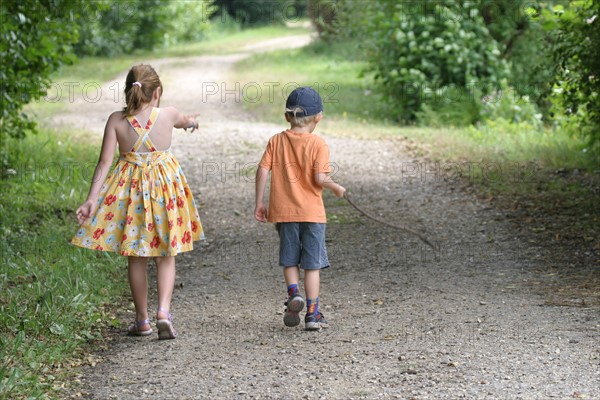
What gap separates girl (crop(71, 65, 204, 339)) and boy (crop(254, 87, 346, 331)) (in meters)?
0.49

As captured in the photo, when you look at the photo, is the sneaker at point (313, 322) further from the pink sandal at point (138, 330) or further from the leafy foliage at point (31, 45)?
the leafy foliage at point (31, 45)

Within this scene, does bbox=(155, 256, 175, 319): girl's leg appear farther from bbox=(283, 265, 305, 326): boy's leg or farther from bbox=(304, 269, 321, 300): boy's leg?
bbox=(304, 269, 321, 300): boy's leg

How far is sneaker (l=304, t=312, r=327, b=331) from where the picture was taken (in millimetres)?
5367

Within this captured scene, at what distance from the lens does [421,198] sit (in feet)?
30.7

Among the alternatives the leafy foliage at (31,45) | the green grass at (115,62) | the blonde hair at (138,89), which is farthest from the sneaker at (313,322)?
the green grass at (115,62)

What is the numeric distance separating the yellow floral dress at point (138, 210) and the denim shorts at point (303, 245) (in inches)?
23.6

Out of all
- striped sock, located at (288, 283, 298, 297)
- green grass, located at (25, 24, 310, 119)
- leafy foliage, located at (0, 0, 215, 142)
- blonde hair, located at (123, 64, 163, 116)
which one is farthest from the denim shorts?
green grass, located at (25, 24, 310, 119)

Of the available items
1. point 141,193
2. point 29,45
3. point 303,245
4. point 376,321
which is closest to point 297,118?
point 303,245

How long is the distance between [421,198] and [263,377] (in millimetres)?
5084

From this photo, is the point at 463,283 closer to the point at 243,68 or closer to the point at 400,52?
the point at 400,52

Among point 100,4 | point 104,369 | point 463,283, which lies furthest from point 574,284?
point 100,4

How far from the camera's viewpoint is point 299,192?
17.7ft

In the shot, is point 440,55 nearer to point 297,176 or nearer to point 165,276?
point 297,176

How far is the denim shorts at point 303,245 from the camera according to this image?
5.43 m
